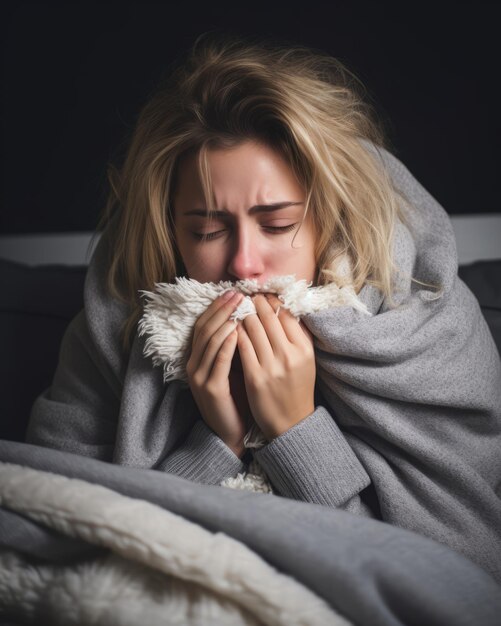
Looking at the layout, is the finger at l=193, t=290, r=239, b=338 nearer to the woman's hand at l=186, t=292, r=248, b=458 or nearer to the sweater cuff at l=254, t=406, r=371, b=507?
the woman's hand at l=186, t=292, r=248, b=458

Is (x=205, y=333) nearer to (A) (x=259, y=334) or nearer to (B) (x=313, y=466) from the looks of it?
(A) (x=259, y=334)

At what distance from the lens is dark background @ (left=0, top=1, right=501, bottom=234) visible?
5.28ft

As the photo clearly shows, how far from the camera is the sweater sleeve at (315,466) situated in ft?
3.41

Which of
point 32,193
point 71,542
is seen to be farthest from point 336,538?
point 32,193

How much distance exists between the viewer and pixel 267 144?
1.11 meters

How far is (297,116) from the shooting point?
108cm

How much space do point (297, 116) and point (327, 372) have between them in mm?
442

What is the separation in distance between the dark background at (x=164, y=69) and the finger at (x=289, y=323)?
0.72 m

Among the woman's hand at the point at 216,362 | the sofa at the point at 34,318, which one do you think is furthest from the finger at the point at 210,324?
the sofa at the point at 34,318

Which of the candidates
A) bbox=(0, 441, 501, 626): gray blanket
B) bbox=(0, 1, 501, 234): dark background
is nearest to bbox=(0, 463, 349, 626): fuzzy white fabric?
bbox=(0, 441, 501, 626): gray blanket

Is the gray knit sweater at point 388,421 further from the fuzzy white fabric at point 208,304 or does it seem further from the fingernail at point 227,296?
the fingernail at point 227,296

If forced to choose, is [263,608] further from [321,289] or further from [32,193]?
[32,193]

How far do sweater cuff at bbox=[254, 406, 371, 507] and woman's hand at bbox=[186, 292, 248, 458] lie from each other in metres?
0.09

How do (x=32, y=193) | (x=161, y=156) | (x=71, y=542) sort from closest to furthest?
1. (x=71, y=542)
2. (x=161, y=156)
3. (x=32, y=193)
